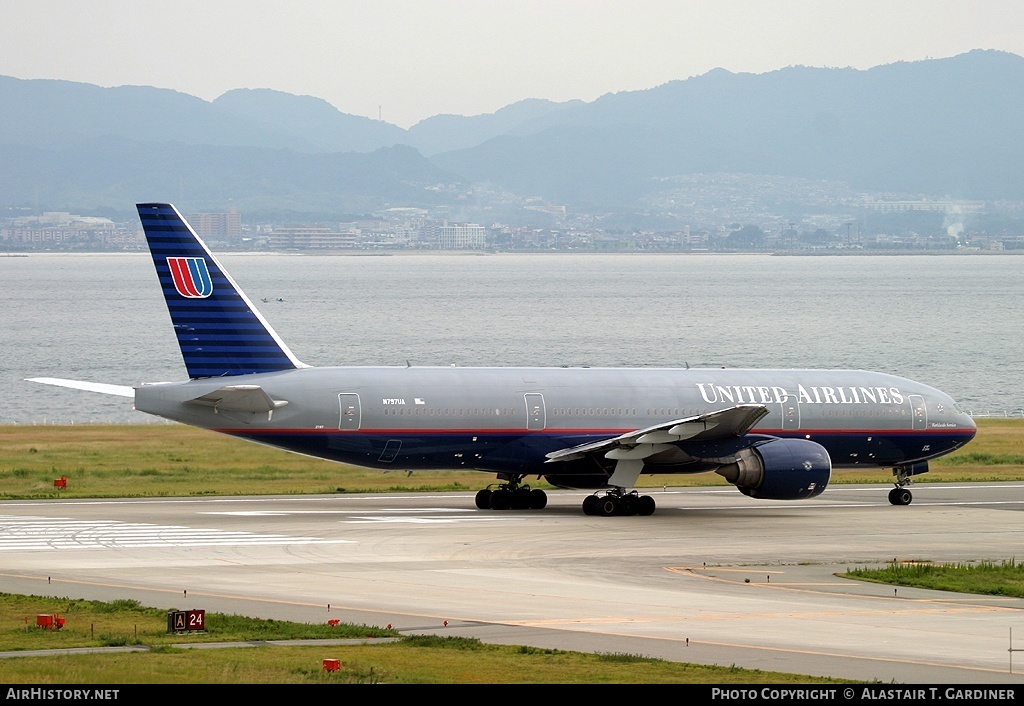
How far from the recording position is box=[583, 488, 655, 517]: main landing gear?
4231 centimetres

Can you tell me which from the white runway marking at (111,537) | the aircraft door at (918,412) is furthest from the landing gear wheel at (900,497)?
the white runway marking at (111,537)

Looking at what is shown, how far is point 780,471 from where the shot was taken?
137ft

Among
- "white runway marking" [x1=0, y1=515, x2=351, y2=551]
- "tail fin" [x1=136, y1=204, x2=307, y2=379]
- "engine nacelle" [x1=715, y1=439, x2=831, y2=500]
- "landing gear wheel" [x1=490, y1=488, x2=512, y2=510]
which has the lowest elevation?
"landing gear wheel" [x1=490, y1=488, x2=512, y2=510]

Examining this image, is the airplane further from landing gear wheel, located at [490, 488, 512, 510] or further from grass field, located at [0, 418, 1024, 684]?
grass field, located at [0, 418, 1024, 684]

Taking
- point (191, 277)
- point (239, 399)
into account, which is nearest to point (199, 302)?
point (191, 277)

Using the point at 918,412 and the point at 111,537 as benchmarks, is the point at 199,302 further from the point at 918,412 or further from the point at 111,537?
the point at 918,412

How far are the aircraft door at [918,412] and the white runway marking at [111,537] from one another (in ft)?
70.2

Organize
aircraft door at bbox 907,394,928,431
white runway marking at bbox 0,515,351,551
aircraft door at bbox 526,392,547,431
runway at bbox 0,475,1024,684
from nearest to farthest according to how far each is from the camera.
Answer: runway at bbox 0,475,1024,684 < white runway marking at bbox 0,515,351,551 < aircraft door at bbox 526,392,547,431 < aircraft door at bbox 907,394,928,431

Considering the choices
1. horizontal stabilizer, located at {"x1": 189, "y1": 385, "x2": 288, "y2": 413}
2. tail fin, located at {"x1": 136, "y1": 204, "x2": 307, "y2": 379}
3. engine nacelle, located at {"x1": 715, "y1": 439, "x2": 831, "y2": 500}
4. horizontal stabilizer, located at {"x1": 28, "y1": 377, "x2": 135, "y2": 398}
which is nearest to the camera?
horizontal stabilizer, located at {"x1": 189, "y1": 385, "x2": 288, "y2": 413}

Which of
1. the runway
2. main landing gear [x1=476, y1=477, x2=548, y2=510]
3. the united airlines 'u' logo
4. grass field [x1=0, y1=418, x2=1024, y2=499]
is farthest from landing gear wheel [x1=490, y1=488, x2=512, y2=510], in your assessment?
the united airlines 'u' logo

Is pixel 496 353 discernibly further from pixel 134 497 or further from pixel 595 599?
pixel 595 599

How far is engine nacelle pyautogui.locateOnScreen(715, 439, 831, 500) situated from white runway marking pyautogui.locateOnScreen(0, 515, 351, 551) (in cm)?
1257

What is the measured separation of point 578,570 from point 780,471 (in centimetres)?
1255

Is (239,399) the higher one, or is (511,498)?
(239,399)
